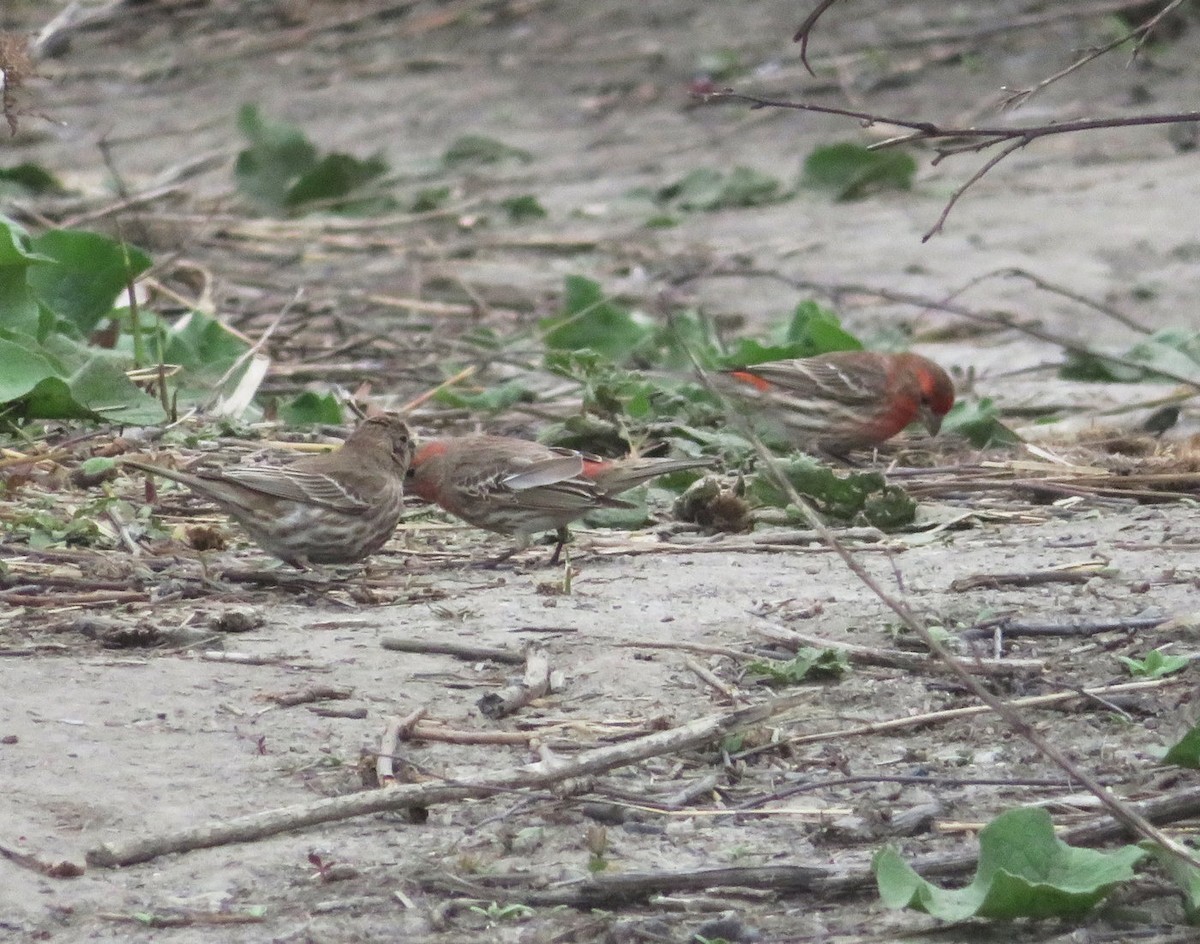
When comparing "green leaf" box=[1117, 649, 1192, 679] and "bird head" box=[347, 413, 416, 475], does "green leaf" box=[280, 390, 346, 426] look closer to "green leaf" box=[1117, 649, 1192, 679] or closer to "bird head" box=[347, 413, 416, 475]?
"bird head" box=[347, 413, 416, 475]

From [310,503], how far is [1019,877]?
3.26 meters

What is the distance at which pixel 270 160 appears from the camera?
Answer: 13.2 meters

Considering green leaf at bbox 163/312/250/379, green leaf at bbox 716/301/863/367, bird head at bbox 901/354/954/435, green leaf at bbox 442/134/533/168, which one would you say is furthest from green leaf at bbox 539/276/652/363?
green leaf at bbox 442/134/533/168

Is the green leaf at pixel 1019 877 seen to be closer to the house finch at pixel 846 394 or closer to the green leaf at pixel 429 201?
the house finch at pixel 846 394

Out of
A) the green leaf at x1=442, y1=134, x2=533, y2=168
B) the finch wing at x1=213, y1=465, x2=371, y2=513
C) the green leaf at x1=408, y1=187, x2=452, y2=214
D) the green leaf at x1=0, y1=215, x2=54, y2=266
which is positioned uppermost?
the green leaf at x1=0, y1=215, x2=54, y2=266

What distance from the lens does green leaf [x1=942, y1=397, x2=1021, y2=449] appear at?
8.05m

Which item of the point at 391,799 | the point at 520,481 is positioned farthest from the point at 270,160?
the point at 391,799

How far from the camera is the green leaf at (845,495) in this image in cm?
→ 658

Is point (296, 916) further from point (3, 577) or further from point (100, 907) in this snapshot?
point (3, 577)

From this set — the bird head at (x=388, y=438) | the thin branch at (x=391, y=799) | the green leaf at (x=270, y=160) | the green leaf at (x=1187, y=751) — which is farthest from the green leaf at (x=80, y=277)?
the green leaf at (x=1187, y=751)

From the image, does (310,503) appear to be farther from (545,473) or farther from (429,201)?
(429,201)

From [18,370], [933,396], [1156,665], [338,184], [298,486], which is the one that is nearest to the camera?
[1156,665]

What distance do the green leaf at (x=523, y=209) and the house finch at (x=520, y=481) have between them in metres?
6.77

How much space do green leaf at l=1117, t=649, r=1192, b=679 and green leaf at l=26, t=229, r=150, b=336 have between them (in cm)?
464
